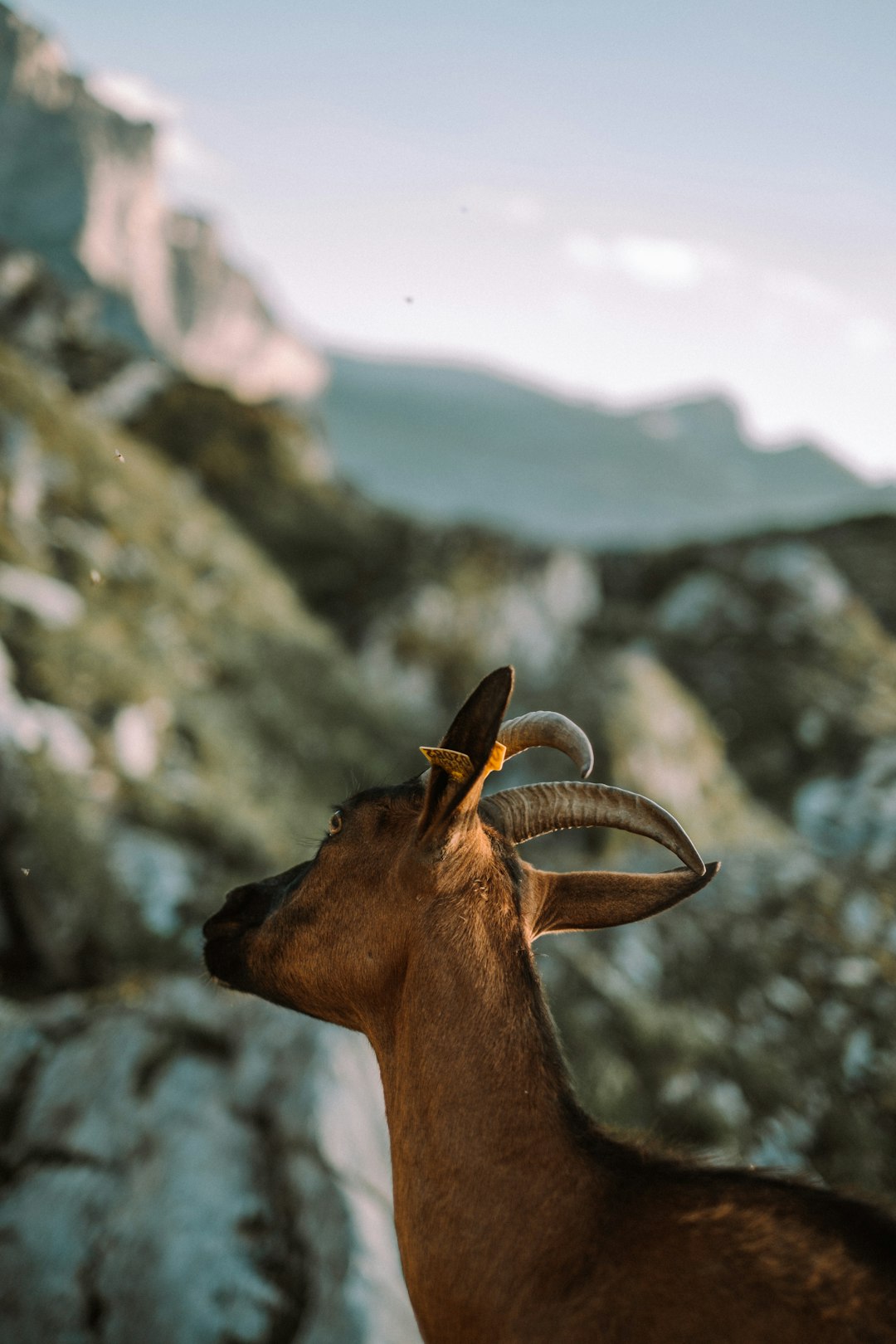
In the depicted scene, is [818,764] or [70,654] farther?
[818,764]

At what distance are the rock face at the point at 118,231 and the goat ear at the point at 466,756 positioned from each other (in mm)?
12436

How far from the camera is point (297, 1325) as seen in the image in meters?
5.21

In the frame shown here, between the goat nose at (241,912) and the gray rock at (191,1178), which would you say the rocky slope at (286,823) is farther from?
the goat nose at (241,912)

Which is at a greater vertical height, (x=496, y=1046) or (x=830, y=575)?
(x=830, y=575)

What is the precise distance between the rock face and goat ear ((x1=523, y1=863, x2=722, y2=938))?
1261 centimetres

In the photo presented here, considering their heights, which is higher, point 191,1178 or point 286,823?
point 286,823

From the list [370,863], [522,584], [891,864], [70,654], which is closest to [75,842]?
[70,654]

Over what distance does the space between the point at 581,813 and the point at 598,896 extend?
1.45ft

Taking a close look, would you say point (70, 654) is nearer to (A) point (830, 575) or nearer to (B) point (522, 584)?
(B) point (522, 584)

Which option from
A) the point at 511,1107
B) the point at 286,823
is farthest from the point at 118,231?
the point at 511,1107

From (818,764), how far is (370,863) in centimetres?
1549

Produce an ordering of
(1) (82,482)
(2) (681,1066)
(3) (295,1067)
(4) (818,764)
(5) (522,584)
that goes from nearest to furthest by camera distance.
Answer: (3) (295,1067), (2) (681,1066), (1) (82,482), (4) (818,764), (5) (522,584)

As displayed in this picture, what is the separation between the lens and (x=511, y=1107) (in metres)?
3.75

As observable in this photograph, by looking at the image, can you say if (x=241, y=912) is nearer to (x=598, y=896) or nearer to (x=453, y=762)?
(x=598, y=896)
